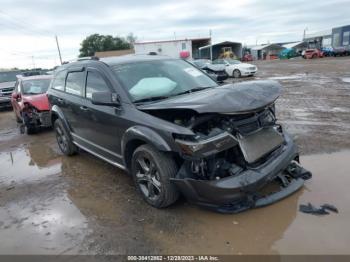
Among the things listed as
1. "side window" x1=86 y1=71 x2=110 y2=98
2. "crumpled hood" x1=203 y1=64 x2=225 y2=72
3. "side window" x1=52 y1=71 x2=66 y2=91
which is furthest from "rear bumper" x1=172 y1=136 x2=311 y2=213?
"crumpled hood" x1=203 y1=64 x2=225 y2=72

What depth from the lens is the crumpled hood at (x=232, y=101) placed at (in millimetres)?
3348

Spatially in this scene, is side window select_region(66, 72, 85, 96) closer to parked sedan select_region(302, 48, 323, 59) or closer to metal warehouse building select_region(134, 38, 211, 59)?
metal warehouse building select_region(134, 38, 211, 59)

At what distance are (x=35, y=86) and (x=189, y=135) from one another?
868cm

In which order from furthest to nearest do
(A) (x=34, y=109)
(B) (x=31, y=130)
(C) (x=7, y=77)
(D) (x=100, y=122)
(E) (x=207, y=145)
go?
(C) (x=7, y=77) → (B) (x=31, y=130) → (A) (x=34, y=109) → (D) (x=100, y=122) → (E) (x=207, y=145)

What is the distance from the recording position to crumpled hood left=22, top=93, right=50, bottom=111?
355 inches

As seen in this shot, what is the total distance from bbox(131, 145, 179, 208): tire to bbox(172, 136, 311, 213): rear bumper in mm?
172

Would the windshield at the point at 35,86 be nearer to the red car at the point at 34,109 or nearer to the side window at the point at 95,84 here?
the red car at the point at 34,109

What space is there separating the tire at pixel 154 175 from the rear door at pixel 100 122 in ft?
1.68

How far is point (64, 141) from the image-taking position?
6637 millimetres

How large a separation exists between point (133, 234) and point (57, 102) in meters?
3.74

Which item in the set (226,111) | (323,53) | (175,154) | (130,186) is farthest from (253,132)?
(323,53)

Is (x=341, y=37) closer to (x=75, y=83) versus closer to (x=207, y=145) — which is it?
(x=75, y=83)

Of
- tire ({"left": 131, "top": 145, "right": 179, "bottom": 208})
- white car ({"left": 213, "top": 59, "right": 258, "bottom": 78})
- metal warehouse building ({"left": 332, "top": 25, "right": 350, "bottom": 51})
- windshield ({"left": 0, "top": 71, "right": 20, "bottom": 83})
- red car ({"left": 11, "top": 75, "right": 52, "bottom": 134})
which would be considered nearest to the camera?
tire ({"left": 131, "top": 145, "right": 179, "bottom": 208})

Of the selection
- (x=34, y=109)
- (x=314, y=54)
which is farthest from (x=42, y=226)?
(x=314, y=54)
